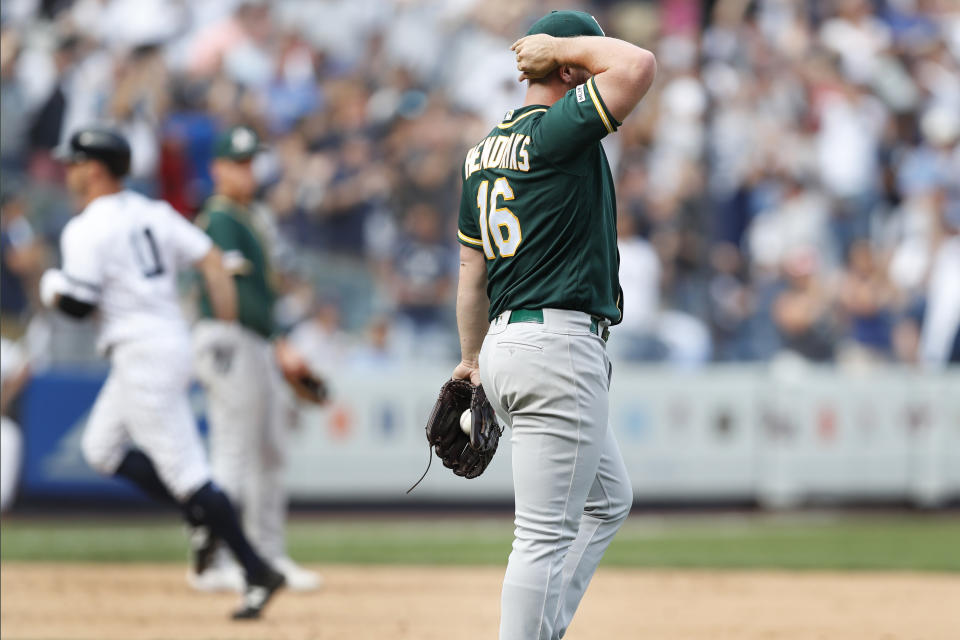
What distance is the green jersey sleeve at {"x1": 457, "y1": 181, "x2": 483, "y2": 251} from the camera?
4344 mm

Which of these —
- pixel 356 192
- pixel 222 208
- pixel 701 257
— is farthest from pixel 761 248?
pixel 222 208

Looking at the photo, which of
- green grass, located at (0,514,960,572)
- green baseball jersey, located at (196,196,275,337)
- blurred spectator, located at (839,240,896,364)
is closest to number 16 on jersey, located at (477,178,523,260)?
green baseball jersey, located at (196,196,275,337)

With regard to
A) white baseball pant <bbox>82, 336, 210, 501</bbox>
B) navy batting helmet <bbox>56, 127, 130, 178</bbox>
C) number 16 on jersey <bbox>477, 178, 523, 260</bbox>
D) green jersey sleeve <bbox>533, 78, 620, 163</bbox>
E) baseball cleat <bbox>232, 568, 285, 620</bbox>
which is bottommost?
baseball cleat <bbox>232, 568, 285, 620</bbox>

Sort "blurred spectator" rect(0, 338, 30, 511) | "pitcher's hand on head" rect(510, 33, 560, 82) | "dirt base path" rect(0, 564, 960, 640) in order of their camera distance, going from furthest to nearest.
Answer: "blurred spectator" rect(0, 338, 30, 511), "dirt base path" rect(0, 564, 960, 640), "pitcher's hand on head" rect(510, 33, 560, 82)

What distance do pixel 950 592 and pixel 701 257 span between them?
6.47 metres

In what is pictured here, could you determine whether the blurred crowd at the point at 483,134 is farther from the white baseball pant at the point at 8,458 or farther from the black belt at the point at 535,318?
the black belt at the point at 535,318

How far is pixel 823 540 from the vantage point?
1023cm

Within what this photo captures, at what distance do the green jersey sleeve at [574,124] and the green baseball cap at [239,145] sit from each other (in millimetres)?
3982

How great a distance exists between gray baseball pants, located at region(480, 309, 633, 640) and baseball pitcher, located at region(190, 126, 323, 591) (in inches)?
145

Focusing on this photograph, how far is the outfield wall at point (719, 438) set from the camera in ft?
39.3

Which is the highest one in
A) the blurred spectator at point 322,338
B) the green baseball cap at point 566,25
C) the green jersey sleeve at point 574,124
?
the green baseball cap at point 566,25

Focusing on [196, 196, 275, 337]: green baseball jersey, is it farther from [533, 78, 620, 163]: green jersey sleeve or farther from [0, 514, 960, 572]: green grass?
[533, 78, 620, 163]: green jersey sleeve

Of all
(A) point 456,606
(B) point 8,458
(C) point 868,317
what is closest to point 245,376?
(A) point 456,606

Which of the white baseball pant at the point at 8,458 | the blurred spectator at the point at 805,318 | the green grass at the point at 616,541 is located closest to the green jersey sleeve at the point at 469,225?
the white baseball pant at the point at 8,458
